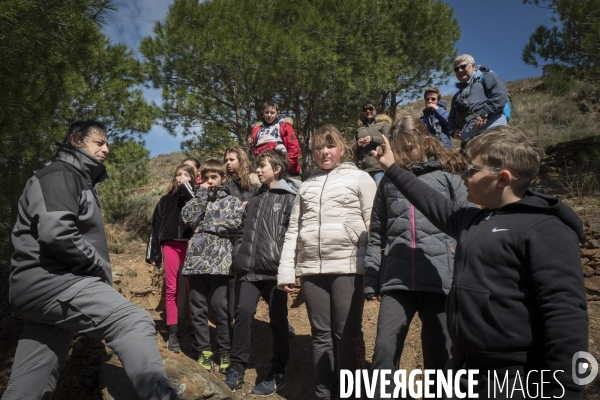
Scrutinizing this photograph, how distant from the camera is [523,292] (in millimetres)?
1542

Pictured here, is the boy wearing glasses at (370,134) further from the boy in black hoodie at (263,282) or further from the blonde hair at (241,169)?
the boy in black hoodie at (263,282)

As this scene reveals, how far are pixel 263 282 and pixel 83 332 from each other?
152cm

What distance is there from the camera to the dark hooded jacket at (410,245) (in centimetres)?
232

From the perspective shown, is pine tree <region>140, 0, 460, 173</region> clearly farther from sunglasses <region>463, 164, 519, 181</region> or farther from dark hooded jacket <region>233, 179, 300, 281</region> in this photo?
sunglasses <region>463, 164, 519, 181</region>

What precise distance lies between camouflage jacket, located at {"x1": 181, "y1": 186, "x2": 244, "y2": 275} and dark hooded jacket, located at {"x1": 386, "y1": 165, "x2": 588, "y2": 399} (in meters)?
2.39

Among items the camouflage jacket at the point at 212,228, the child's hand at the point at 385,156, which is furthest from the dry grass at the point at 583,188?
the child's hand at the point at 385,156

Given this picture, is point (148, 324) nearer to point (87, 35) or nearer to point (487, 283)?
point (487, 283)

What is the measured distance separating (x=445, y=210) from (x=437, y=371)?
91 cm

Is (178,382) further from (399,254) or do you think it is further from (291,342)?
(399,254)

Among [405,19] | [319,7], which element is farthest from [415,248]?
[405,19]

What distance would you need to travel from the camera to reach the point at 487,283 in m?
1.61

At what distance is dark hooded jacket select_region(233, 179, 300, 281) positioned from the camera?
3.46 m

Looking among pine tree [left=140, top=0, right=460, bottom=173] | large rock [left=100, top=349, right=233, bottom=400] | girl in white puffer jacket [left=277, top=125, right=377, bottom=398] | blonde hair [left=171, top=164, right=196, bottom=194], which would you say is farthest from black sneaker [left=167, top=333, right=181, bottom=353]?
pine tree [left=140, top=0, right=460, bottom=173]

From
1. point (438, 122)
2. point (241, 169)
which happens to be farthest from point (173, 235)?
point (438, 122)
